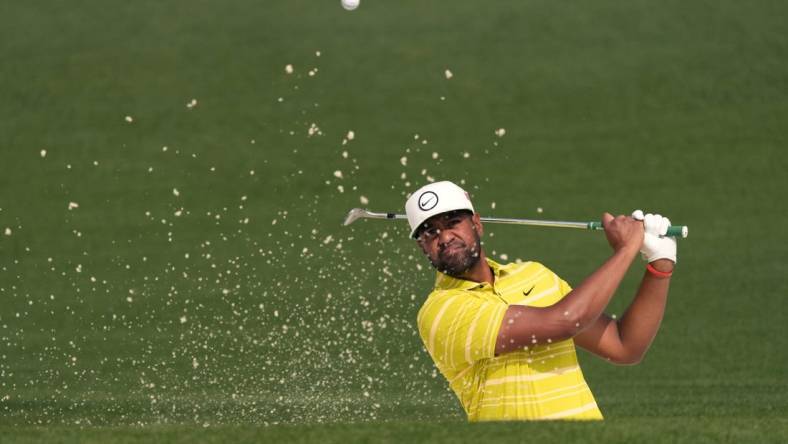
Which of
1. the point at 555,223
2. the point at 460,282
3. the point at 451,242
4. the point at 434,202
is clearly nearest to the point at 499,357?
the point at 460,282

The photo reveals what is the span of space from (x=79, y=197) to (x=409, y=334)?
403cm

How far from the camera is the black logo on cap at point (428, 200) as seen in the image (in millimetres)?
4805

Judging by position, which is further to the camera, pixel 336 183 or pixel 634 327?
pixel 336 183

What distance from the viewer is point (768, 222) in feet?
38.3

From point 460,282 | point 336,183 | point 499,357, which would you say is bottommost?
point 499,357

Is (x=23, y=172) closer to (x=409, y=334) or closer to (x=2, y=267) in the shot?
(x=2, y=267)

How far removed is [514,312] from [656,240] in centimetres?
64

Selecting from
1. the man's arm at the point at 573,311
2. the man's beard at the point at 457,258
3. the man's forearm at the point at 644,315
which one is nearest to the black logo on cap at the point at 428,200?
the man's beard at the point at 457,258

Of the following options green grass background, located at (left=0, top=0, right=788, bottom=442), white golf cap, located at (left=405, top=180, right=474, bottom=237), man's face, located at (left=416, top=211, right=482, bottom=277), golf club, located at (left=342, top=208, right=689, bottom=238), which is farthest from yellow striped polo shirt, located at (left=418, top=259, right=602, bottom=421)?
green grass background, located at (left=0, top=0, right=788, bottom=442)

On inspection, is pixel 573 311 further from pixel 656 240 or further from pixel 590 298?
pixel 656 240

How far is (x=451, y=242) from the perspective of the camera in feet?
15.8

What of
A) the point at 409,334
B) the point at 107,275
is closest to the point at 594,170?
the point at 409,334

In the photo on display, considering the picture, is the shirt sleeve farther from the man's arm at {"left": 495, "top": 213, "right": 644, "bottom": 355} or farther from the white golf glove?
the white golf glove

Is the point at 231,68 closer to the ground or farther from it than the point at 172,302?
farther from it
